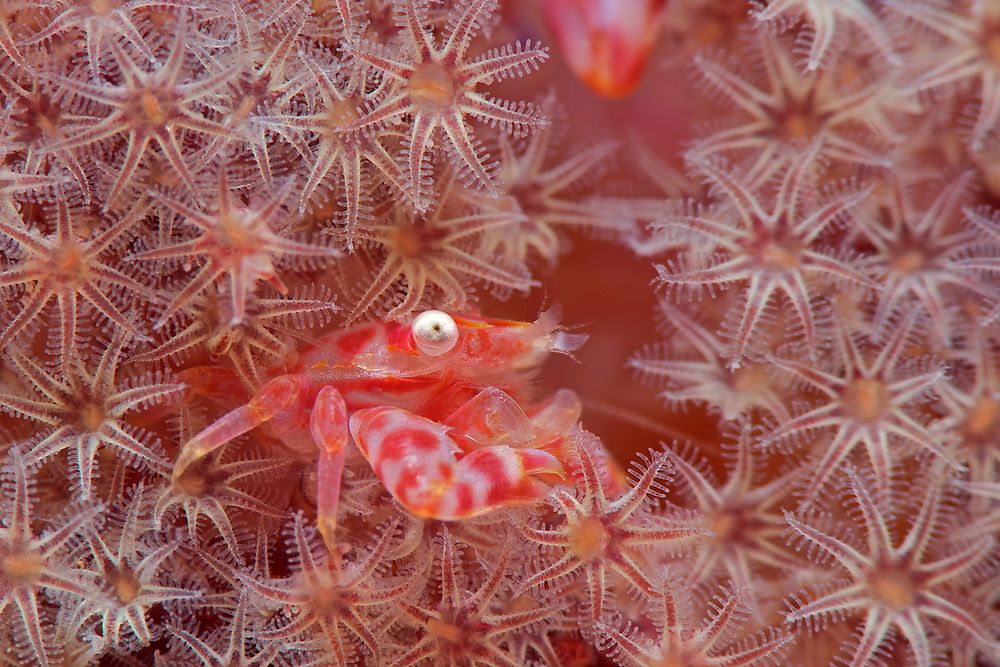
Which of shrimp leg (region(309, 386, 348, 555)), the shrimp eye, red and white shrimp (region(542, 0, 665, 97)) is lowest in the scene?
shrimp leg (region(309, 386, 348, 555))

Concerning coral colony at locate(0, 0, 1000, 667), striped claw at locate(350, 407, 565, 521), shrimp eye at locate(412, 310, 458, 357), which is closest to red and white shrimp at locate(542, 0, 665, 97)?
coral colony at locate(0, 0, 1000, 667)

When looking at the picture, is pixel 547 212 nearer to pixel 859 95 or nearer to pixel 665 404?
pixel 665 404

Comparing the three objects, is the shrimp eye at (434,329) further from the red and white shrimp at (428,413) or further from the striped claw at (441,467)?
the striped claw at (441,467)

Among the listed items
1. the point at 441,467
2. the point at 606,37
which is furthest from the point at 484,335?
the point at 606,37

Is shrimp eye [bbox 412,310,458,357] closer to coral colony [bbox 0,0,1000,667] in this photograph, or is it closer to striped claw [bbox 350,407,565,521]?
coral colony [bbox 0,0,1000,667]

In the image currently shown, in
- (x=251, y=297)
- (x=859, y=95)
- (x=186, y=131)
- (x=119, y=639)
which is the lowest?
(x=119, y=639)

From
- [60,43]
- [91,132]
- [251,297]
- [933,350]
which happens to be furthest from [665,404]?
[60,43]

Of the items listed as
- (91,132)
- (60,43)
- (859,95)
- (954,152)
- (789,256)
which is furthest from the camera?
(954,152)
